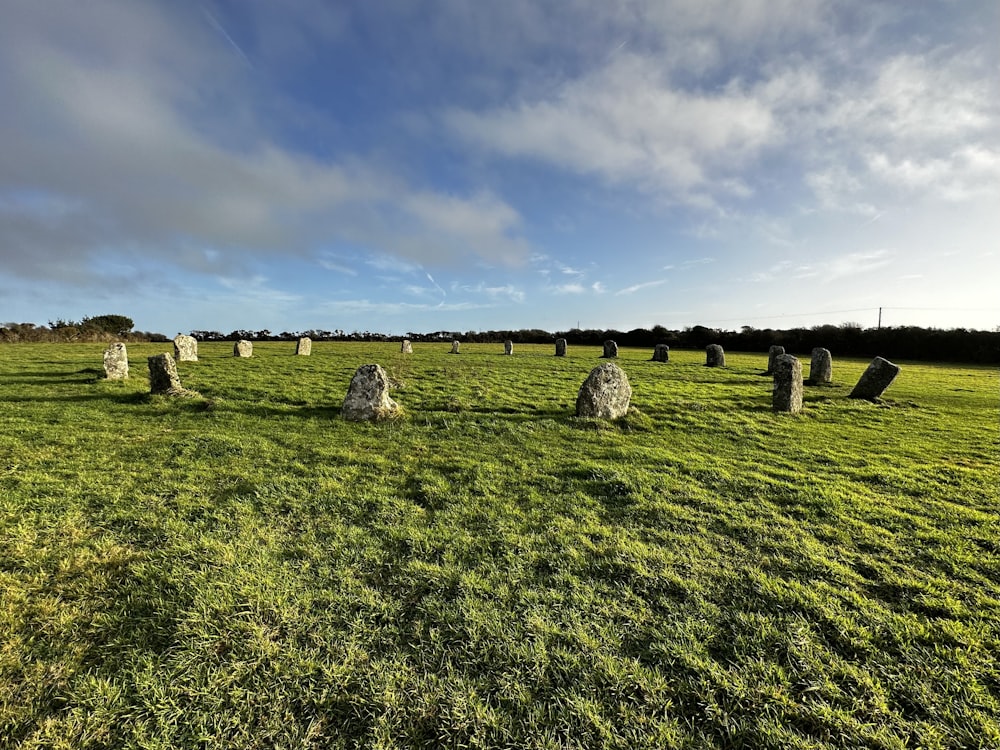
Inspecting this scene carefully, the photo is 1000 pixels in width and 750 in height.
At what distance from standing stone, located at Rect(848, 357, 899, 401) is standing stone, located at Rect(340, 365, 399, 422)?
16.4 meters

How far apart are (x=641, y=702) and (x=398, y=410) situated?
29.4 feet

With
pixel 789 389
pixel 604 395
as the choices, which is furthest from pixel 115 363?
pixel 789 389

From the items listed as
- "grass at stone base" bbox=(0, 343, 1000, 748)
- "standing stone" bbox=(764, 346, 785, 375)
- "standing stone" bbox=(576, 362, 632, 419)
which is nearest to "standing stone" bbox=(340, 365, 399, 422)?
"grass at stone base" bbox=(0, 343, 1000, 748)

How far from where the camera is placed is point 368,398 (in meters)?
10.9

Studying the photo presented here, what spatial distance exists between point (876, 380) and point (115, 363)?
27404mm

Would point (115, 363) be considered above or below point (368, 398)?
above

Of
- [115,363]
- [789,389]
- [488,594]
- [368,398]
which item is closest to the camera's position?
[488,594]

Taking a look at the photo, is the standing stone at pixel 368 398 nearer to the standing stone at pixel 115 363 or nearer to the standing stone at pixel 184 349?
the standing stone at pixel 115 363

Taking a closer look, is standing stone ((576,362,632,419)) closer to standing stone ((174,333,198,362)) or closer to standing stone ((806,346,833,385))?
standing stone ((806,346,833,385))

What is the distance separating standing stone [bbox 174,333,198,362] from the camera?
68.7ft

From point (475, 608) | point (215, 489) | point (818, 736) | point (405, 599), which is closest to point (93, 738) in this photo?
point (405, 599)

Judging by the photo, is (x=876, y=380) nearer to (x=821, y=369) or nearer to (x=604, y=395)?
(x=821, y=369)

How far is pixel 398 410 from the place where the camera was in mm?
11070

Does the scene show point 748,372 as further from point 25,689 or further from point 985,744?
point 25,689
